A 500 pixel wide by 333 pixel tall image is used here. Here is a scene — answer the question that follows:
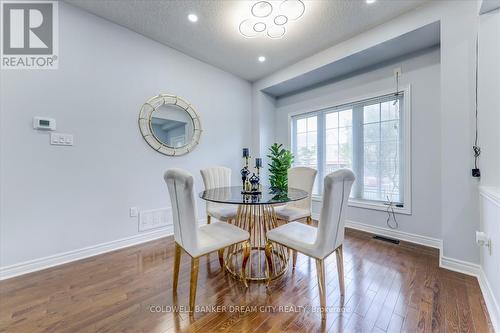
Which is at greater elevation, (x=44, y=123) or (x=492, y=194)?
(x=44, y=123)

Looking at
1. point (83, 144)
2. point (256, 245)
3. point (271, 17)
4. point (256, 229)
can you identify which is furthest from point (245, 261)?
point (271, 17)

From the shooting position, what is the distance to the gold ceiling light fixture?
2.05 meters

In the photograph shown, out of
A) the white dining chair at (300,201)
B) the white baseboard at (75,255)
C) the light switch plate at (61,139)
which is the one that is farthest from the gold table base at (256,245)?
the light switch plate at (61,139)

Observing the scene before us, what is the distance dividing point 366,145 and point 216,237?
2681 mm

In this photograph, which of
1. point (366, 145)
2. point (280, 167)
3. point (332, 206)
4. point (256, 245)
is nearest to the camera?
point (332, 206)

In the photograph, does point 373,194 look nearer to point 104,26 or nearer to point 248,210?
point 248,210

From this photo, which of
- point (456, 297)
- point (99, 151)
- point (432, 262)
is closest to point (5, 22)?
point (99, 151)

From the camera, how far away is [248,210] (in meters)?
2.08

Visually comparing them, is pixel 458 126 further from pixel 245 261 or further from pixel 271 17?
pixel 245 261

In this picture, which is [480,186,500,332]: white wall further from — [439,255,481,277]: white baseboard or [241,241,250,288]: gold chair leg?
[241,241,250,288]: gold chair leg

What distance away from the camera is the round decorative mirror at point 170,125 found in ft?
8.98

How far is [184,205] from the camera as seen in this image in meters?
1.38

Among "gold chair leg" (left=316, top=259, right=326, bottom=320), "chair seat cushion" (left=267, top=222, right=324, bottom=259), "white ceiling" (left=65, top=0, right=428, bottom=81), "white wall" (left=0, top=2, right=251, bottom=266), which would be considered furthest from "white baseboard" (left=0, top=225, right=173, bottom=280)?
"white ceiling" (left=65, top=0, right=428, bottom=81)

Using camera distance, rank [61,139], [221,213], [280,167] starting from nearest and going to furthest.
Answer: [61,139], [221,213], [280,167]
